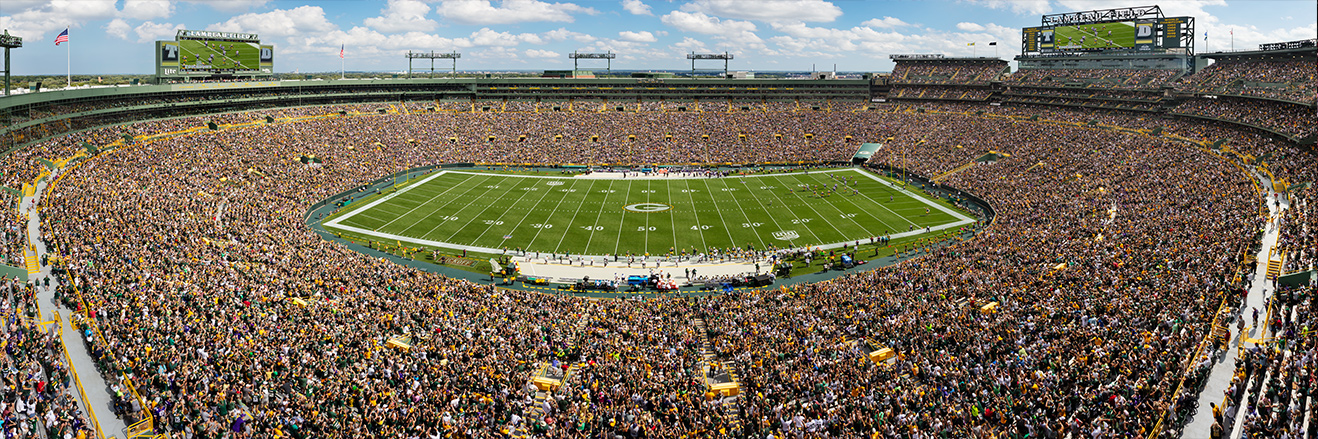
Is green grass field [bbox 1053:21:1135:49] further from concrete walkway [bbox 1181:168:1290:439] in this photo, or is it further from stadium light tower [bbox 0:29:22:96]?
stadium light tower [bbox 0:29:22:96]

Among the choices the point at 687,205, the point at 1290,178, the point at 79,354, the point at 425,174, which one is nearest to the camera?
the point at 79,354

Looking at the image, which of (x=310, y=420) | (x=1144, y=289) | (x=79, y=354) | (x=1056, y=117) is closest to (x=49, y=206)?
(x=79, y=354)

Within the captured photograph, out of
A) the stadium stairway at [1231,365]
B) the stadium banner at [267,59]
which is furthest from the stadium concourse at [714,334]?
the stadium banner at [267,59]

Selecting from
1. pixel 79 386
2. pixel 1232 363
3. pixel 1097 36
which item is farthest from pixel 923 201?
pixel 79 386

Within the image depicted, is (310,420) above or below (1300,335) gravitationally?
below

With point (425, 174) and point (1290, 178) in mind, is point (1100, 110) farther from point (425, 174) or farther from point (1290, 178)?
point (425, 174)

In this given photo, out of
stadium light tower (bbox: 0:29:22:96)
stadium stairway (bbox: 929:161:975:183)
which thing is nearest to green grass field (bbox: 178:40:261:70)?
stadium light tower (bbox: 0:29:22:96)
